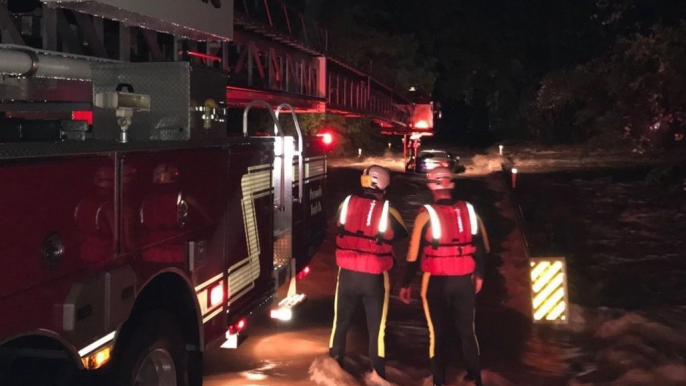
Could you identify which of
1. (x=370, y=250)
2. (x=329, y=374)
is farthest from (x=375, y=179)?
(x=329, y=374)

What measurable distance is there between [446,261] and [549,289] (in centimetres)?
323

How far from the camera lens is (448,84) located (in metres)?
60.0

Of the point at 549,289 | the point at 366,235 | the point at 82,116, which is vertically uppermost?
the point at 82,116

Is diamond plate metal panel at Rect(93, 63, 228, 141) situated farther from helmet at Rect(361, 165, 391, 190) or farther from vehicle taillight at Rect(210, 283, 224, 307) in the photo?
helmet at Rect(361, 165, 391, 190)

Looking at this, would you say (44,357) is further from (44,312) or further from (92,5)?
(92,5)

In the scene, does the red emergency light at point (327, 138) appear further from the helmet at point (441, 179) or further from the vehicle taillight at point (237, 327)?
the vehicle taillight at point (237, 327)

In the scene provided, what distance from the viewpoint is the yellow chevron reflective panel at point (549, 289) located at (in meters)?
8.87

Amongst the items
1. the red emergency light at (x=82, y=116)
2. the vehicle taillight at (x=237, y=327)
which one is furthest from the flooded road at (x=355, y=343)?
the red emergency light at (x=82, y=116)

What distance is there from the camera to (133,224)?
3834 mm

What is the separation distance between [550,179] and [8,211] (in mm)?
28504

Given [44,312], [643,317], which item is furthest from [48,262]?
[643,317]

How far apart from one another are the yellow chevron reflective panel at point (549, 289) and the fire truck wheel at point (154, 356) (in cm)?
514

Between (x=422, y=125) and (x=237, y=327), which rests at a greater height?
(x=422, y=125)

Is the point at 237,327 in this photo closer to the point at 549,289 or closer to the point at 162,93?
the point at 162,93
